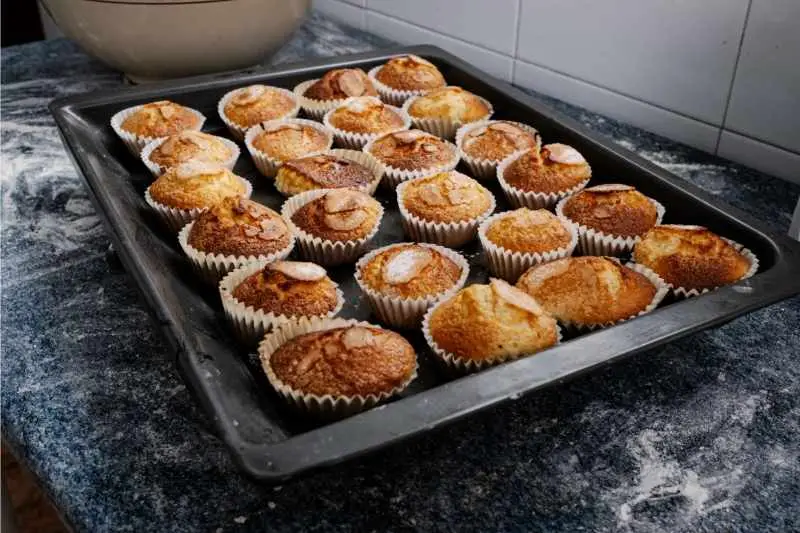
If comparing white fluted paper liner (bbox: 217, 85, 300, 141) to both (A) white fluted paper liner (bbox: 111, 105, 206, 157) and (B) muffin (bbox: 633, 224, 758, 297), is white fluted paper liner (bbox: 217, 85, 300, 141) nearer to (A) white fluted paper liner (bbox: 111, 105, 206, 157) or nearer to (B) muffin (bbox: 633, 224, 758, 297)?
(A) white fluted paper liner (bbox: 111, 105, 206, 157)

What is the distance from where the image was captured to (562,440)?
89 centimetres

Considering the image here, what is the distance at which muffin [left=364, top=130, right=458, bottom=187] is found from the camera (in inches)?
53.7

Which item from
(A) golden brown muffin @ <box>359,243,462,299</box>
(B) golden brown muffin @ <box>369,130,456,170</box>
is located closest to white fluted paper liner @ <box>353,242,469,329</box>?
(A) golden brown muffin @ <box>359,243,462,299</box>

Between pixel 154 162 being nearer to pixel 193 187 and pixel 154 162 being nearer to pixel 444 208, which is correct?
pixel 193 187

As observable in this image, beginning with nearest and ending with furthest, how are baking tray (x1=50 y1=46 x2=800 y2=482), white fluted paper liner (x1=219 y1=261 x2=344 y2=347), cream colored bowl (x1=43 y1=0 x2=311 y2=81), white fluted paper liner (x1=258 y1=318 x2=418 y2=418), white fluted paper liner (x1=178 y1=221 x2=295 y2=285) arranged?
baking tray (x1=50 y1=46 x2=800 y2=482) → white fluted paper liner (x1=258 y1=318 x2=418 y2=418) → white fluted paper liner (x1=219 y1=261 x2=344 y2=347) → white fluted paper liner (x1=178 y1=221 x2=295 y2=285) → cream colored bowl (x1=43 y1=0 x2=311 y2=81)

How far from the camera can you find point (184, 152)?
1.36 m

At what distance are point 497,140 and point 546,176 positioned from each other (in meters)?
0.15

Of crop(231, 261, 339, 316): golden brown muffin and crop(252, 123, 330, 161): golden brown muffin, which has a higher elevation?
crop(252, 123, 330, 161): golden brown muffin

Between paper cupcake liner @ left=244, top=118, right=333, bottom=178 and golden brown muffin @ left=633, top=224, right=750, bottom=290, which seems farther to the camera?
paper cupcake liner @ left=244, top=118, right=333, bottom=178

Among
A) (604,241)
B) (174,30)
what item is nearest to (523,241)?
(604,241)

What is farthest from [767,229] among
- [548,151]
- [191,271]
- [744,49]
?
[191,271]

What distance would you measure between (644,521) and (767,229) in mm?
467

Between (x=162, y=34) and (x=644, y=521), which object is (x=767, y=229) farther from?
(x=162, y=34)

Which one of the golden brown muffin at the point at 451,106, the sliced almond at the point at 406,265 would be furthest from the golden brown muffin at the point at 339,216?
the golden brown muffin at the point at 451,106
